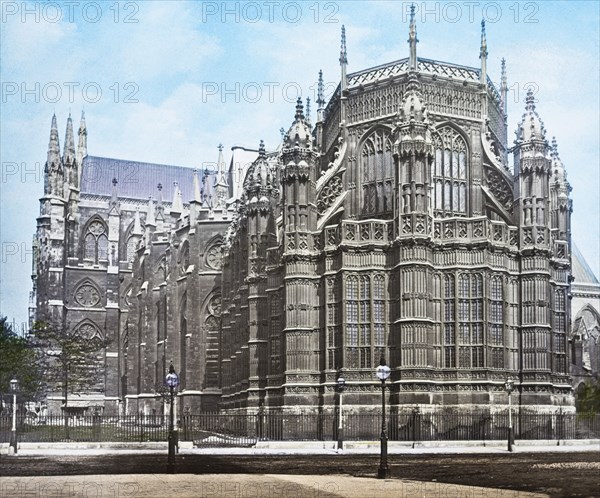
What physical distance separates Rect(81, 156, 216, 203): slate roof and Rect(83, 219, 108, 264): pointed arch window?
4969mm

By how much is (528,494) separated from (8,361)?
5097 cm

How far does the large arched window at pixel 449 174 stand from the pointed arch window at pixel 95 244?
168 ft

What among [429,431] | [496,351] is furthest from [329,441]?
[496,351]

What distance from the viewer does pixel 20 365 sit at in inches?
2544

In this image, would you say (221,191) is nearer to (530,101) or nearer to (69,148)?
(69,148)

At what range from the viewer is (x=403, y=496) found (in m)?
17.2

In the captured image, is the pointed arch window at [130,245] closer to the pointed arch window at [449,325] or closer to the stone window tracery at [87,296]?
the stone window tracery at [87,296]

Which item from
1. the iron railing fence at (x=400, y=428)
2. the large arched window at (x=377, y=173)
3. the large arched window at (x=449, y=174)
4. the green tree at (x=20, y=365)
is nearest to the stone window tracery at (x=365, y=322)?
the iron railing fence at (x=400, y=428)

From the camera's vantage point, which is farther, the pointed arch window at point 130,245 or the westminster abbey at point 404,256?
the pointed arch window at point 130,245

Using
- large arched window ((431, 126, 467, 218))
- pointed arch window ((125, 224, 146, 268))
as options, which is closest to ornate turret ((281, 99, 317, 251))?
large arched window ((431, 126, 467, 218))

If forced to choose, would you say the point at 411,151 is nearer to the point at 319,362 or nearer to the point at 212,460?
the point at 319,362

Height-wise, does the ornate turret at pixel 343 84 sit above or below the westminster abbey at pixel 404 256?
above

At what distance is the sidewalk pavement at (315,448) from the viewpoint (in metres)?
34.9

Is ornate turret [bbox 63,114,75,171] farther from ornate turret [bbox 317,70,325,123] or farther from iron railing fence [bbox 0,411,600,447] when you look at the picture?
iron railing fence [bbox 0,411,600,447]
